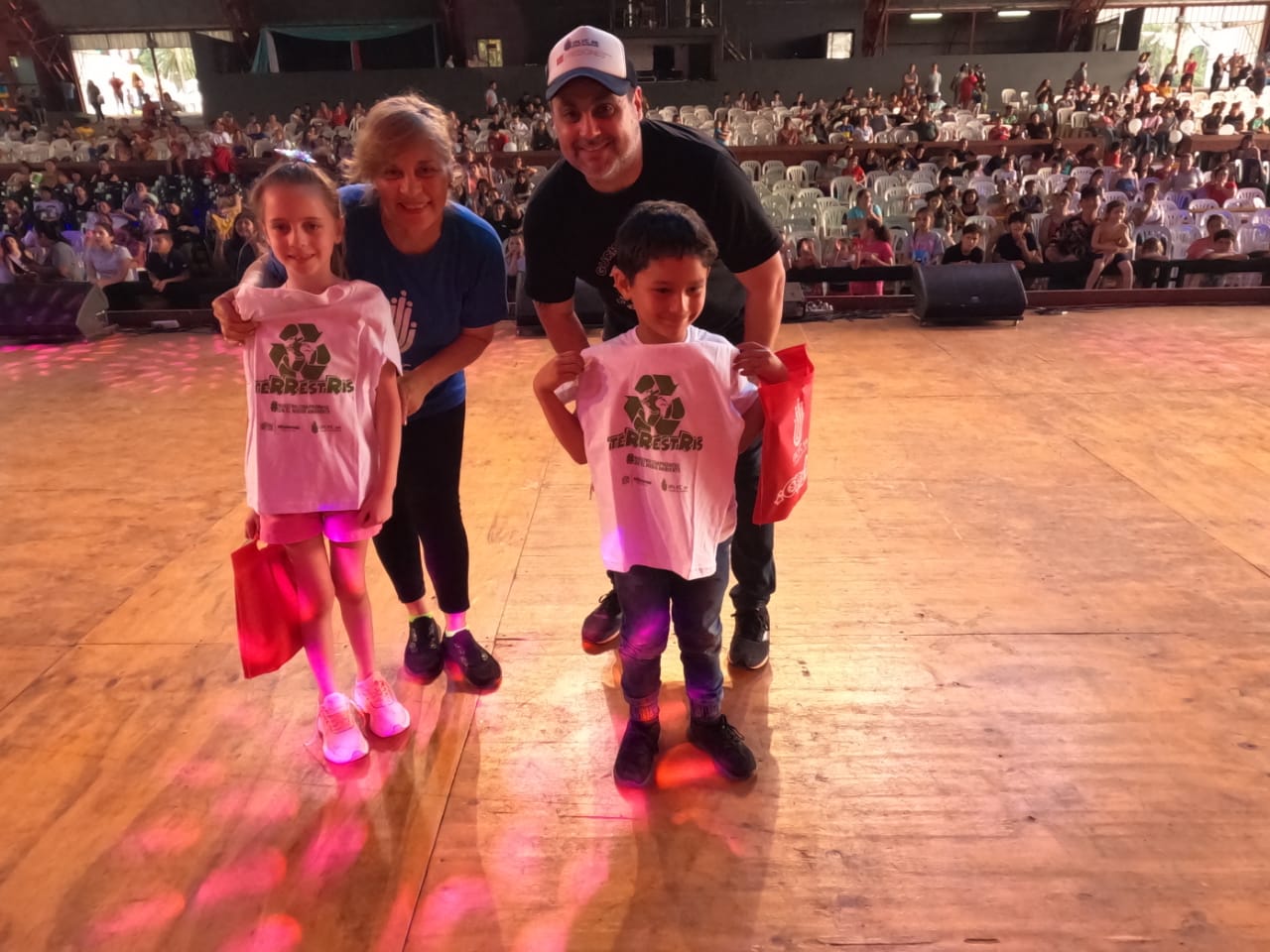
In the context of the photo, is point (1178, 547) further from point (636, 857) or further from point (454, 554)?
point (454, 554)

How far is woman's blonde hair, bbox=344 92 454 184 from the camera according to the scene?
5.49 ft

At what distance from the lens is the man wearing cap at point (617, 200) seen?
1.66 meters

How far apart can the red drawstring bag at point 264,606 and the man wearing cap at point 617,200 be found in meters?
0.87

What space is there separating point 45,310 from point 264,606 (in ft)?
21.3

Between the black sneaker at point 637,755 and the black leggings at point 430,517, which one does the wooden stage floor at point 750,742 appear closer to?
the black sneaker at point 637,755

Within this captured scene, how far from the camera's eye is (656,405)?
166 cm

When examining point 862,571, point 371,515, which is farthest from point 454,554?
point 862,571

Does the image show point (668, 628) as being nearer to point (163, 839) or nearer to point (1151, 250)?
point (163, 839)

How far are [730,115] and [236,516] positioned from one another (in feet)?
41.0

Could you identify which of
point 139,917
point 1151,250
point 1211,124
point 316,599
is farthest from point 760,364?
point 1211,124

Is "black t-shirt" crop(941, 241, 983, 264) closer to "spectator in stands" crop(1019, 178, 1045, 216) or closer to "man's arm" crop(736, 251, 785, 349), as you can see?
"spectator in stands" crop(1019, 178, 1045, 216)

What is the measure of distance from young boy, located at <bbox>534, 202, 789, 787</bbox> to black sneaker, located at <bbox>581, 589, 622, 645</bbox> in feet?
2.02

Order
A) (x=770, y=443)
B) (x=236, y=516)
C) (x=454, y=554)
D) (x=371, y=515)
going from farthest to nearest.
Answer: (x=236, y=516) < (x=454, y=554) < (x=371, y=515) < (x=770, y=443)

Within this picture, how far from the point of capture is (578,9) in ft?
54.1
